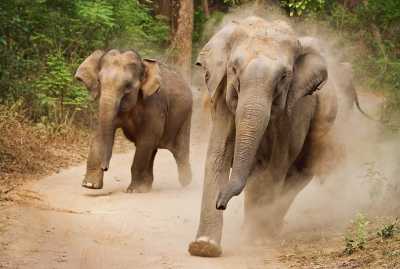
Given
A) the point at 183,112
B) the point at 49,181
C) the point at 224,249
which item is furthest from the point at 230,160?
the point at 183,112

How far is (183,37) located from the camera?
83.9 ft

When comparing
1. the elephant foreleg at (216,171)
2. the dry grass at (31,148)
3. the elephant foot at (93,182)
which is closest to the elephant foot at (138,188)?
the elephant foot at (93,182)

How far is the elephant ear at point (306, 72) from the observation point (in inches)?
414

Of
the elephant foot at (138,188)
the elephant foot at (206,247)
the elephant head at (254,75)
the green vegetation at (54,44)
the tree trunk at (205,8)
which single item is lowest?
the elephant foot at (206,247)

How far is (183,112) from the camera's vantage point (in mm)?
17172

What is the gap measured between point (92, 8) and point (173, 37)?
4.72 metres

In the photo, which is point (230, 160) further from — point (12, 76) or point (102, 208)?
point (12, 76)

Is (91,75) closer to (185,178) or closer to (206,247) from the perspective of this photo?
(185,178)

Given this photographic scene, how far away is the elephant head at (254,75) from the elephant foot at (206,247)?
71 centimetres

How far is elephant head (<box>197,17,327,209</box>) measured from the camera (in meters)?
9.54

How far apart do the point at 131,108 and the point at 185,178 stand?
1.72m

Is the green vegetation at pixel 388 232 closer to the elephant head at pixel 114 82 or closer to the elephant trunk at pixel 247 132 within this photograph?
the elephant trunk at pixel 247 132

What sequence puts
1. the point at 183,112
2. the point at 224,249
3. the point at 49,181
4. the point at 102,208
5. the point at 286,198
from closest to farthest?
1. the point at 224,249
2. the point at 286,198
3. the point at 102,208
4. the point at 49,181
5. the point at 183,112

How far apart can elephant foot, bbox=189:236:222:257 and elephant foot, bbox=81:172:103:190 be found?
5.05 m
